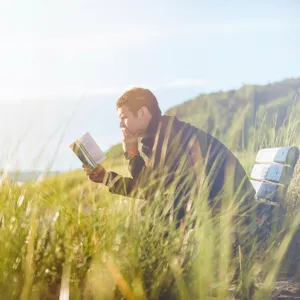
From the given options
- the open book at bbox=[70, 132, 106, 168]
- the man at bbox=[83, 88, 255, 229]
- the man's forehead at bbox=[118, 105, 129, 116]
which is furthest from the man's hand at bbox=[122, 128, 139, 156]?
the open book at bbox=[70, 132, 106, 168]

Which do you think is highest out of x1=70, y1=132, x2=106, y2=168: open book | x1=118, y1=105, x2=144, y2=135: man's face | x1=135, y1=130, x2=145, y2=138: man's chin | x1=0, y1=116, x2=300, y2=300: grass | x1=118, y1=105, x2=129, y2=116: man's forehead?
x1=118, y1=105, x2=129, y2=116: man's forehead

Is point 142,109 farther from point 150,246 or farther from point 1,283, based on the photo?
point 1,283

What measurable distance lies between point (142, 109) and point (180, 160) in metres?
0.45

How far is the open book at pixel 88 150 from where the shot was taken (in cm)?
345

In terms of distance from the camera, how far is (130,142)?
3.77 metres

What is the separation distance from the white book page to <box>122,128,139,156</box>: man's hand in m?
0.29

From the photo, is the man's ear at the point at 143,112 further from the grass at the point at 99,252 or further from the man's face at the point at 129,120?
the grass at the point at 99,252

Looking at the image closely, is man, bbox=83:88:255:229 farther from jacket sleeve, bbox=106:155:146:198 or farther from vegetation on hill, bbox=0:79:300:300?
vegetation on hill, bbox=0:79:300:300

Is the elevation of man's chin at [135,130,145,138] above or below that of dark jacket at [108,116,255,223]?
above

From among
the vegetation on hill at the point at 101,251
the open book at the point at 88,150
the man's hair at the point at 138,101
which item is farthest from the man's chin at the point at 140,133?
the vegetation on hill at the point at 101,251

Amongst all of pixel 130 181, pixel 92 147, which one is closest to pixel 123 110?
pixel 92 147

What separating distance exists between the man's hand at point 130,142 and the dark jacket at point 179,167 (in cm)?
13

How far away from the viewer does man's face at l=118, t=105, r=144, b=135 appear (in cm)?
365

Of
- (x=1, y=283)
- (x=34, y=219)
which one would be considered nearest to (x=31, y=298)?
(x=1, y=283)
